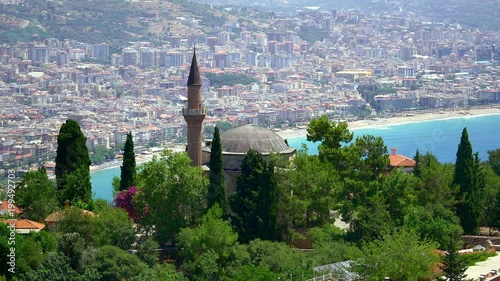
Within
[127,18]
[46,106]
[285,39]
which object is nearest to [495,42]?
[285,39]

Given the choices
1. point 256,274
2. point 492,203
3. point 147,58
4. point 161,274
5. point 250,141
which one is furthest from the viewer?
point 147,58

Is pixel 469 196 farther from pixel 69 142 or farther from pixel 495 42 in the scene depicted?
pixel 495 42

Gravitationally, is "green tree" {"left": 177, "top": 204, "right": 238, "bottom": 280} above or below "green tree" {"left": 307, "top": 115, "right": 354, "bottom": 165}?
below

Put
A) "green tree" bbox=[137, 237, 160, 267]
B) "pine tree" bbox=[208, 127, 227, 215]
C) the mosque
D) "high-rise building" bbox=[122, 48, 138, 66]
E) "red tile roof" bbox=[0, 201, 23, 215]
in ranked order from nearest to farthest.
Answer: "green tree" bbox=[137, 237, 160, 267]
"pine tree" bbox=[208, 127, 227, 215]
"red tile roof" bbox=[0, 201, 23, 215]
the mosque
"high-rise building" bbox=[122, 48, 138, 66]

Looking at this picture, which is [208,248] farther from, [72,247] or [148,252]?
[72,247]

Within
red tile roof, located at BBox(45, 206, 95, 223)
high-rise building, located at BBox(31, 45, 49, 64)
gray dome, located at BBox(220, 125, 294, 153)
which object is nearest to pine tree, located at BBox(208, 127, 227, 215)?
gray dome, located at BBox(220, 125, 294, 153)

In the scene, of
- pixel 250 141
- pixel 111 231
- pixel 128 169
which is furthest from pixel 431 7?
pixel 111 231

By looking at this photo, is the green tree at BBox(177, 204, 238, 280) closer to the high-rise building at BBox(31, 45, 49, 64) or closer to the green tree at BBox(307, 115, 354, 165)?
the green tree at BBox(307, 115, 354, 165)
